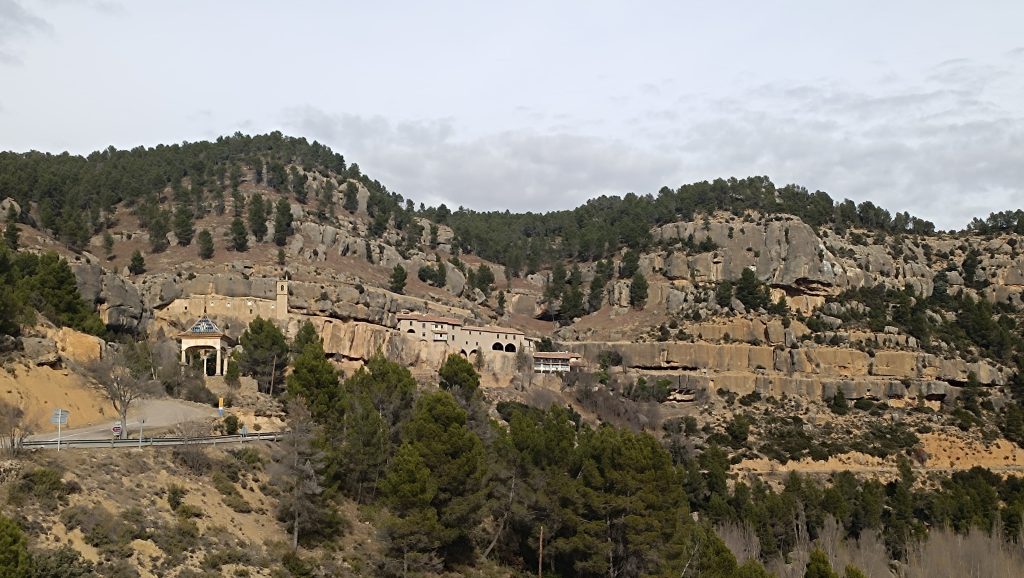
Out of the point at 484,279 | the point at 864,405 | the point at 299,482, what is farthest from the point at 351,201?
the point at 299,482

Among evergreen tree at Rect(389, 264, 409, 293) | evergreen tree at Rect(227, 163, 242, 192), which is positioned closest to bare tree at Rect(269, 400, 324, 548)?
evergreen tree at Rect(389, 264, 409, 293)

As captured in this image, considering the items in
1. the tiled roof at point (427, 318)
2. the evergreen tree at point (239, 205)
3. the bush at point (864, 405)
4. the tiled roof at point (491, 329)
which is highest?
the evergreen tree at point (239, 205)

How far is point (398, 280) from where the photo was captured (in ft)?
363

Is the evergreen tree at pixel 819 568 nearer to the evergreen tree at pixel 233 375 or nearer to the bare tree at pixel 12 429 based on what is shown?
the bare tree at pixel 12 429

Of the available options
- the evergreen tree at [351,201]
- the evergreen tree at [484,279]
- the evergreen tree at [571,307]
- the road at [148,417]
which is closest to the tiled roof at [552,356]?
the evergreen tree at [571,307]

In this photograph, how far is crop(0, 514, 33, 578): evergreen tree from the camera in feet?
96.4

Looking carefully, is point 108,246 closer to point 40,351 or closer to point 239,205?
point 239,205

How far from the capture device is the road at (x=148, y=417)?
47.7m

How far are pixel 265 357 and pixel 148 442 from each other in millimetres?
28932

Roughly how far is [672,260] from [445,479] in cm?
8077

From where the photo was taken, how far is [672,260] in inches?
4875

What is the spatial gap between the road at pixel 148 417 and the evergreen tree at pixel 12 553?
47.8ft

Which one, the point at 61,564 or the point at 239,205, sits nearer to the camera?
the point at 61,564

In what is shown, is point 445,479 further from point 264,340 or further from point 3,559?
point 264,340
